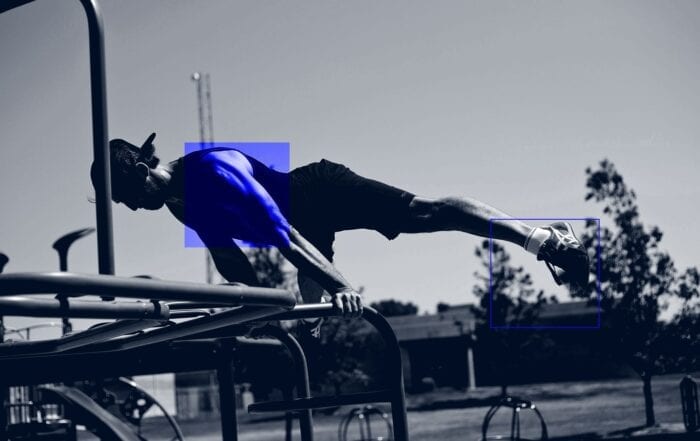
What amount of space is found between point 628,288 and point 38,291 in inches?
680

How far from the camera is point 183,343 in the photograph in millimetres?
3355

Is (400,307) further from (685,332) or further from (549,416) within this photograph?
(685,332)

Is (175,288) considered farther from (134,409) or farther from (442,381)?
(442,381)

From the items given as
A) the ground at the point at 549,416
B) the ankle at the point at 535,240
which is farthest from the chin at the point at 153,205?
the ground at the point at 549,416

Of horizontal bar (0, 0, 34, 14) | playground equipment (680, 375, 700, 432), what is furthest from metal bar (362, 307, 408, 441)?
playground equipment (680, 375, 700, 432)

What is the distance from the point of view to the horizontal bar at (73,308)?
5.22 ft

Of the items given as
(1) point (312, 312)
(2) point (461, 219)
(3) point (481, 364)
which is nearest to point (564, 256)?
(2) point (461, 219)

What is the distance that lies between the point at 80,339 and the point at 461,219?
1177 millimetres

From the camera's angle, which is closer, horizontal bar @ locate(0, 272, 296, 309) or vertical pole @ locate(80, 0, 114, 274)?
horizontal bar @ locate(0, 272, 296, 309)

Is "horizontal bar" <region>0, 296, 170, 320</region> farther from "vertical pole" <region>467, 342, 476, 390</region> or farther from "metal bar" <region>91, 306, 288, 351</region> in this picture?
"vertical pole" <region>467, 342, 476, 390</region>

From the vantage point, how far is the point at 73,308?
1.66 meters

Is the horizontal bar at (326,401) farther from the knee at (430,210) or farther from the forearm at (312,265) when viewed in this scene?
the knee at (430,210)

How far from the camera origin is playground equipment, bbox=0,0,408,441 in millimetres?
1619

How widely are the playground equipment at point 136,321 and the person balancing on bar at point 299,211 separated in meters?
0.22
